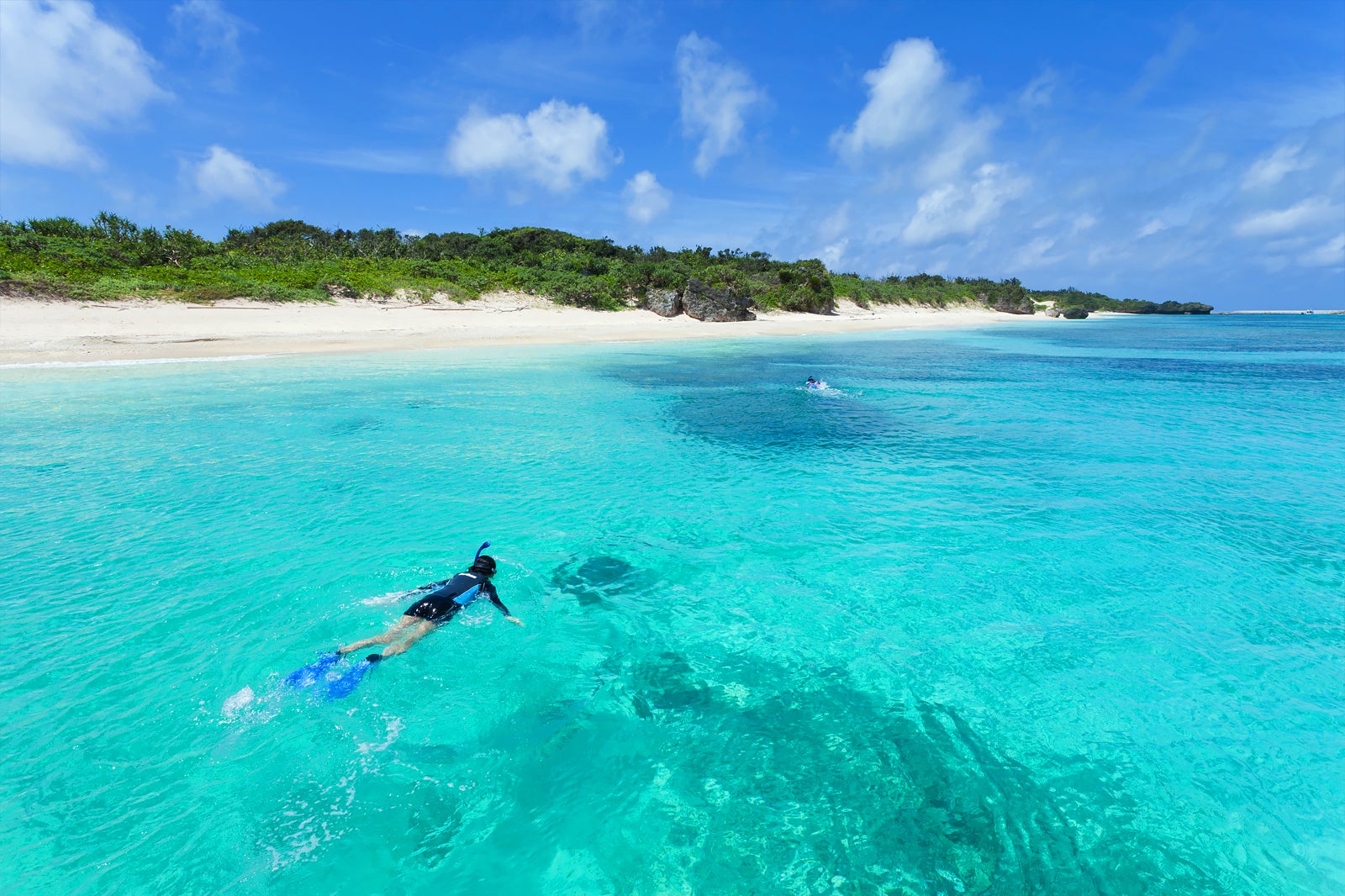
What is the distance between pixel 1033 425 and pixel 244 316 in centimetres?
4214

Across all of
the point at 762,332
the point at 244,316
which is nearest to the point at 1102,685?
the point at 244,316

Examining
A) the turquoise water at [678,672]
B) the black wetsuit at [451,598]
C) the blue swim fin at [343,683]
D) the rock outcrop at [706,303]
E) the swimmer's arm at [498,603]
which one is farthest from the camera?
the rock outcrop at [706,303]

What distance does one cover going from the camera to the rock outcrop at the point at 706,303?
58.2m

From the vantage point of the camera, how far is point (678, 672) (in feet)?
20.3

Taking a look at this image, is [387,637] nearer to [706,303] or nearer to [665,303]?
[665,303]

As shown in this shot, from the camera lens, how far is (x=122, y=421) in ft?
52.1

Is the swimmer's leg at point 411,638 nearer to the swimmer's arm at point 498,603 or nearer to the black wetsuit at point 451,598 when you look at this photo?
the black wetsuit at point 451,598

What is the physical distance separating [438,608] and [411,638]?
1.35 ft

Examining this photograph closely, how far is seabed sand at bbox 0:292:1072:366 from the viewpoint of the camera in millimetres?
28969

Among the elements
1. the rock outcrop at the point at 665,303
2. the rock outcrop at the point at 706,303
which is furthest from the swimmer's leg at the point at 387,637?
the rock outcrop at the point at 706,303

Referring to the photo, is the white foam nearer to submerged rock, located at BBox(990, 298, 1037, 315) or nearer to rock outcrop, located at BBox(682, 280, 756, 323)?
rock outcrop, located at BBox(682, 280, 756, 323)

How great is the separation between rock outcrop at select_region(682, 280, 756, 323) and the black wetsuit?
53438 millimetres

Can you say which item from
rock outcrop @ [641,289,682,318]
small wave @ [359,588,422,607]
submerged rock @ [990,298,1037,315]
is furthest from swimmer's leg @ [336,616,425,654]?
submerged rock @ [990,298,1037,315]

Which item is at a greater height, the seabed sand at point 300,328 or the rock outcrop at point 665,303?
the rock outcrop at point 665,303
